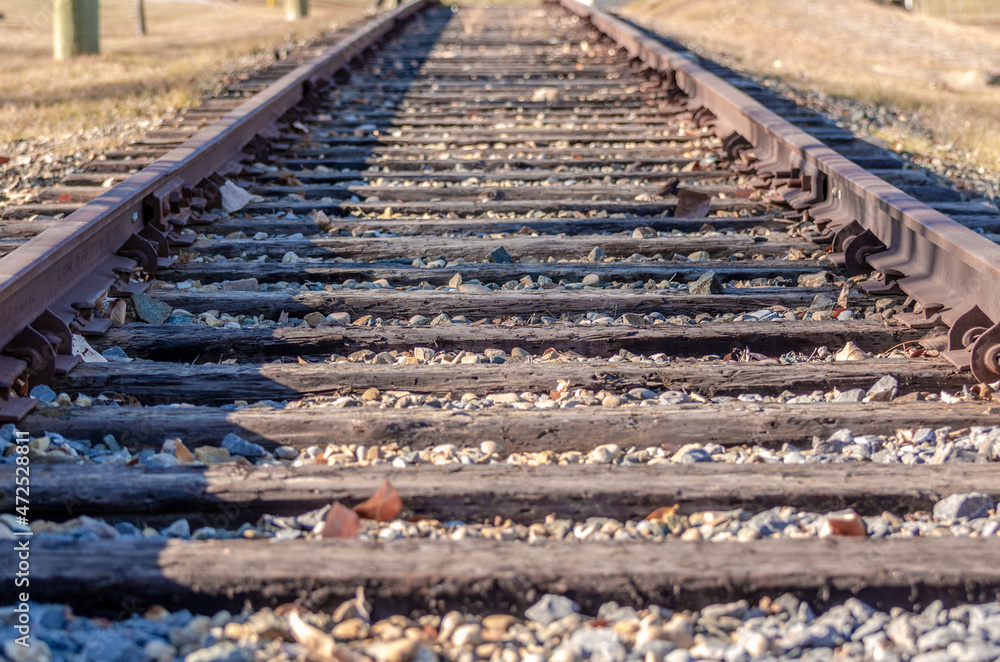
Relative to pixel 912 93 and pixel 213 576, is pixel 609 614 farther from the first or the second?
pixel 912 93

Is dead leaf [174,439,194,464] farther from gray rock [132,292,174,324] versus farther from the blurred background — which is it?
the blurred background

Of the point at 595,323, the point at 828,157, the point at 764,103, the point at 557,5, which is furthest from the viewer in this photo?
the point at 557,5

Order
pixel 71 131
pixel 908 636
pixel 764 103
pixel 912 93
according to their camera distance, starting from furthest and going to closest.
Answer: pixel 912 93
pixel 71 131
pixel 764 103
pixel 908 636

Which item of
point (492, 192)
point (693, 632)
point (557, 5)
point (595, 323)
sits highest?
point (557, 5)

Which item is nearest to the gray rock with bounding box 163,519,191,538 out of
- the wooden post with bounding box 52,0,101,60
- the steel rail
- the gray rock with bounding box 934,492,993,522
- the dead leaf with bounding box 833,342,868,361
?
the gray rock with bounding box 934,492,993,522

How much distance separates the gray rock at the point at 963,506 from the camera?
2023mm

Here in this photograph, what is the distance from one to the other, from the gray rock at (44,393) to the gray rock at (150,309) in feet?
2.08

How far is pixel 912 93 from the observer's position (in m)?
10.1

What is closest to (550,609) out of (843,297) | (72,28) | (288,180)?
(843,297)

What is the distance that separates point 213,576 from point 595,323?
1662 millimetres

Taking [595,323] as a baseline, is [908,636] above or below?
below

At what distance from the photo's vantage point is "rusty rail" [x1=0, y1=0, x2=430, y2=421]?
260 cm

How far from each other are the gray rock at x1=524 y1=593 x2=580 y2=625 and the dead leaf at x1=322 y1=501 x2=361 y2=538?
425 mm

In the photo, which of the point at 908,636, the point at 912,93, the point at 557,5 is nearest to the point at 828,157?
the point at 908,636
